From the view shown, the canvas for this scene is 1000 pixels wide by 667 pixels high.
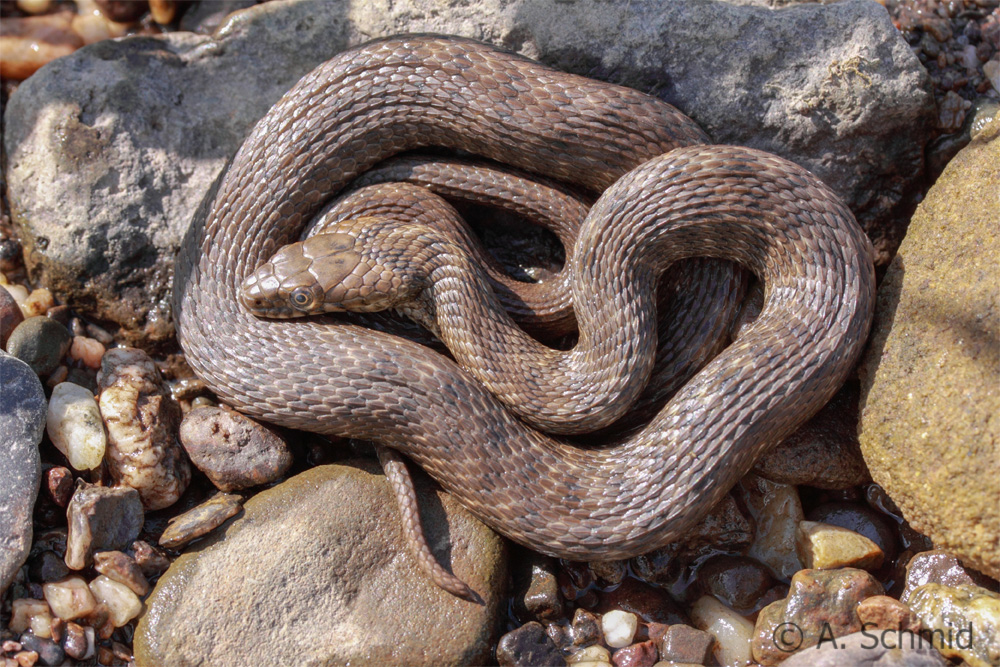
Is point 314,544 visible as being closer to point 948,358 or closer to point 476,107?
point 476,107

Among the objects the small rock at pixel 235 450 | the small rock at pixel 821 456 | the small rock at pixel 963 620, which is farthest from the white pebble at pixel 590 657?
the small rock at pixel 235 450

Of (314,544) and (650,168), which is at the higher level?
(650,168)

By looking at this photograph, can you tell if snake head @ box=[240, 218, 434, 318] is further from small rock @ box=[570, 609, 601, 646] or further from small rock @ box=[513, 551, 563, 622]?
small rock @ box=[570, 609, 601, 646]

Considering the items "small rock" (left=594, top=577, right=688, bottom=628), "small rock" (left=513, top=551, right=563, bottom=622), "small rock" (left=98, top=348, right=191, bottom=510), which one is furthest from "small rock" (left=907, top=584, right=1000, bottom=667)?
"small rock" (left=98, top=348, right=191, bottom=510)

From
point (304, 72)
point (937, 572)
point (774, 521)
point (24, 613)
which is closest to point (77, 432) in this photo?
point (24, 613)

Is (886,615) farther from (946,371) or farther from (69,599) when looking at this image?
(69,599)

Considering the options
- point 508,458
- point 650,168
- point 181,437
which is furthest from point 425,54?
point 181,437
